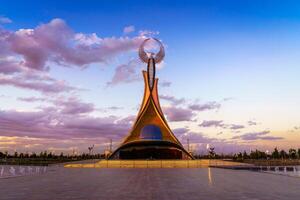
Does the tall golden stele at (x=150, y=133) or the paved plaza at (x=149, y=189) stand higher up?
the tall golden stele at (x=150, y=133)

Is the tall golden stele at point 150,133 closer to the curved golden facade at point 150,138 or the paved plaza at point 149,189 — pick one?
the curved golden facade at point 150,138

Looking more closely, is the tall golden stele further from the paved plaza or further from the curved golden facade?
the paved plaza

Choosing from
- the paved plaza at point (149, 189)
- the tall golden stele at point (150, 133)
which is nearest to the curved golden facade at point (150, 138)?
the tall golden stele at point (150, 133)

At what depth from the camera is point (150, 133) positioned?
53.6 metres

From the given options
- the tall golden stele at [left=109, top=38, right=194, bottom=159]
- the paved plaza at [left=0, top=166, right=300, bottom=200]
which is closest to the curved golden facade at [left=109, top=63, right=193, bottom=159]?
the tall golden stele at [left=109, top=38, right=194, bottom=159]

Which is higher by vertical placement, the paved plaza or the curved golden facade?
the curved golden facade

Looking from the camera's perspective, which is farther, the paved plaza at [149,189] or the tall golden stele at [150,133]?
the tall golden stele at [150,133]

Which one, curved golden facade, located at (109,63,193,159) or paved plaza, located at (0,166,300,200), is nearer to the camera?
paved plaza, located at (0,166,300,200)

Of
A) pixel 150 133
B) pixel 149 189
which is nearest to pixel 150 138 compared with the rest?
pixel 150 133

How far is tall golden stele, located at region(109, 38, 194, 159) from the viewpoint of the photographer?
175 feet

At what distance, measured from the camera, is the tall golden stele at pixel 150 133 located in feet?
175

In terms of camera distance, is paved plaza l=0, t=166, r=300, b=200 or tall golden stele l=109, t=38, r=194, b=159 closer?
paved plaza l=0, t=166, r=300, b=200

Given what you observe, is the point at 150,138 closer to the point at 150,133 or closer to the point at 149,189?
the point at 150,133

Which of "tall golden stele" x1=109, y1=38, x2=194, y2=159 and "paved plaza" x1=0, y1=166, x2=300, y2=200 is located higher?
"tall golden stele" x1=109, y1=38, x2=194, y2=159
